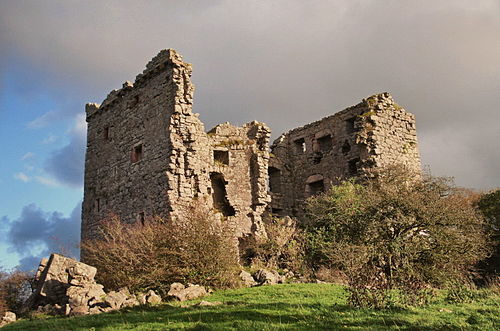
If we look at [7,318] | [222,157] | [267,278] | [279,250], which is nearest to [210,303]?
[267,278]

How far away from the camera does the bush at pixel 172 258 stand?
49.6 ft

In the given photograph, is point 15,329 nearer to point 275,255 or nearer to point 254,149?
point 275,255

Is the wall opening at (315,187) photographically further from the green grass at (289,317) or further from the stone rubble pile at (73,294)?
the stone rubble pile at (73,294)

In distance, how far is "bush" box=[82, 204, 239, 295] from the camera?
15.1 m

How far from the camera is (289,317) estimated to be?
31.0 feet

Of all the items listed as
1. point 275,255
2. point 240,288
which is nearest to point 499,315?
point 240,288

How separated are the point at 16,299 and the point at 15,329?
20.0 feet

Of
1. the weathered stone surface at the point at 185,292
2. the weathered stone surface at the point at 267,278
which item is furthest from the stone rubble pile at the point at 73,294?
the weathered stone surface at the point at 267,278

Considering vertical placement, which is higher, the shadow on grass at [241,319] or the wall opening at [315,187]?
the wall opening at [315,187]

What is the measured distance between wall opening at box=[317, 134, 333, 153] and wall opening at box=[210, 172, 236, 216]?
21.5 feet

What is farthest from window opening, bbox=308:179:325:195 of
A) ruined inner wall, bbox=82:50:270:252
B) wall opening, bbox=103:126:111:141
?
wall opening, bbox=103:126:111:141

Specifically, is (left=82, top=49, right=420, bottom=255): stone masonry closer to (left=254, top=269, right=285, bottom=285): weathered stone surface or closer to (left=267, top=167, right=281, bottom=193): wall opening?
(left=267, top=167, right=281, bottom=193): wall opening

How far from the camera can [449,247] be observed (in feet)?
44.7

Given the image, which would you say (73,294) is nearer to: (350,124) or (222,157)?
(222,157)
